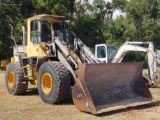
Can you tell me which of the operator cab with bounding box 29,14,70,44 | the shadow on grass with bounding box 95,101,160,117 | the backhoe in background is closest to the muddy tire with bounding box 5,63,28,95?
the operator cab with bounding box 29,14,70,44

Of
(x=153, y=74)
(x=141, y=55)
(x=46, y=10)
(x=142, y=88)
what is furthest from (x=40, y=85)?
(x=141, y=55)

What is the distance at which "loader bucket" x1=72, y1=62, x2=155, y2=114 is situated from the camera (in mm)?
6668

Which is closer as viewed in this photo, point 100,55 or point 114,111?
point 114,111

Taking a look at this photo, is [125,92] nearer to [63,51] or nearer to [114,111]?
[114,111]

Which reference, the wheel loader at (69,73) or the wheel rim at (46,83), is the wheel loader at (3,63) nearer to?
the wheel loader at (69,73)

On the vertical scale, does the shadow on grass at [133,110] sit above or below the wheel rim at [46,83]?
below

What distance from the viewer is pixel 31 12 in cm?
2980

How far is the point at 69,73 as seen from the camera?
773 centimetres

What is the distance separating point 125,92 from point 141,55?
2512cm

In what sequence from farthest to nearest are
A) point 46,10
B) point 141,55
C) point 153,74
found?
point 141,55, point 46,10, point 153,74

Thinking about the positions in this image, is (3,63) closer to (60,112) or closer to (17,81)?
(17,81)

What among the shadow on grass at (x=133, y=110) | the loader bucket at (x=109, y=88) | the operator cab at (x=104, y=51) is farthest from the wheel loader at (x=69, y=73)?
the operator cab at (x=104, y=51)

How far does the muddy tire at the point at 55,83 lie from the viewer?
7.34 meters

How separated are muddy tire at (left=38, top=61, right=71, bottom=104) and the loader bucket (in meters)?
0.60
